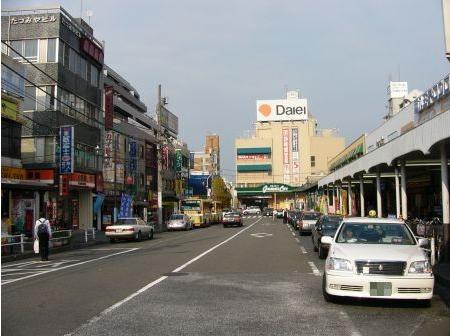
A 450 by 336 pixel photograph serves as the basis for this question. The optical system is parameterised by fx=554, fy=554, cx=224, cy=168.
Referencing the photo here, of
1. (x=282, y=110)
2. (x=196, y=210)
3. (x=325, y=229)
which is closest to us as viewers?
(x=325, y=229)

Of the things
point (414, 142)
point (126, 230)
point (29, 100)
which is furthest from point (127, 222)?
point (414, 142)

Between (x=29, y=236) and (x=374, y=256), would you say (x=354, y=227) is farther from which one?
(x=29, y=236)

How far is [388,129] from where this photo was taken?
48.3m

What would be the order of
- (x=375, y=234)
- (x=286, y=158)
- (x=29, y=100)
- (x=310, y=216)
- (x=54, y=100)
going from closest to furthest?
(x=375, y=234)
(x=310, y=216)
(x=29, y=100)
(x=54, y=100)
(x=286, y=158)

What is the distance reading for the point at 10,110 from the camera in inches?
1150

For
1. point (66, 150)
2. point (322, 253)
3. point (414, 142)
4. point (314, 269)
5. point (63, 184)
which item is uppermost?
point (66, 150)

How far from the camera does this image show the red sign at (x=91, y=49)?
4047cm

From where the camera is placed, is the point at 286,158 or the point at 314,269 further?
the point at 286,158

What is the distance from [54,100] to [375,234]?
97.9ft

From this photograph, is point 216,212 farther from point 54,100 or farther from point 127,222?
point 127,222

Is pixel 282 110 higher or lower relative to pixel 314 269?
higher

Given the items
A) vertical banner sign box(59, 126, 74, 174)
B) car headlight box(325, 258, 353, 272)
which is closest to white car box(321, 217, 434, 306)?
car headlight box(325, 258, 353, 272)

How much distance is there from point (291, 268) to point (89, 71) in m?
31.0

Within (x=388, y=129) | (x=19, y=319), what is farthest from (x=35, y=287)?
(x=388, y=129)
